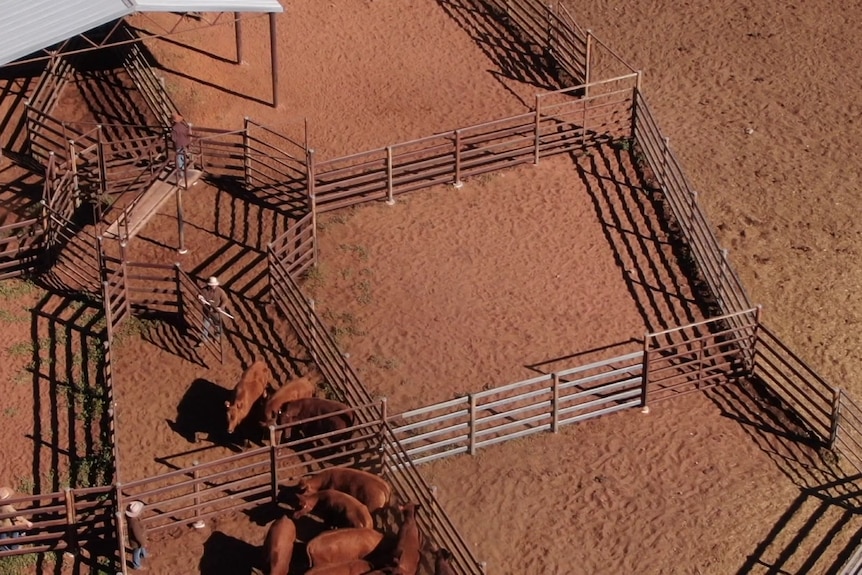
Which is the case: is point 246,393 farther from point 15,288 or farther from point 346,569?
point 15,288

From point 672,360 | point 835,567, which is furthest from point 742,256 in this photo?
point 835,567

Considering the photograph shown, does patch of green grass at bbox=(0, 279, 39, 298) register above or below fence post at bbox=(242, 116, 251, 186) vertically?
below

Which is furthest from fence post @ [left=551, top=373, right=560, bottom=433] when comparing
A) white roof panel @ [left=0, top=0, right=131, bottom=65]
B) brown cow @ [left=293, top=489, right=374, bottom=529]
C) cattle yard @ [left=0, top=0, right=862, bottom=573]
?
white roof panel @ [left=0, top=0, right=131, bottom=65]

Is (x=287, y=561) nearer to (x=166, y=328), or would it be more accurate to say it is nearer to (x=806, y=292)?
(x=166, y=328)

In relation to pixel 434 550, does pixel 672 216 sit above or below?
above

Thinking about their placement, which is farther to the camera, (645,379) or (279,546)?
(645,379)

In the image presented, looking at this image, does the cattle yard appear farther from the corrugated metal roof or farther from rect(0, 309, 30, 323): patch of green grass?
the corrugated metal roof

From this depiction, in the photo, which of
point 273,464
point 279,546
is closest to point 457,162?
point 273,464
